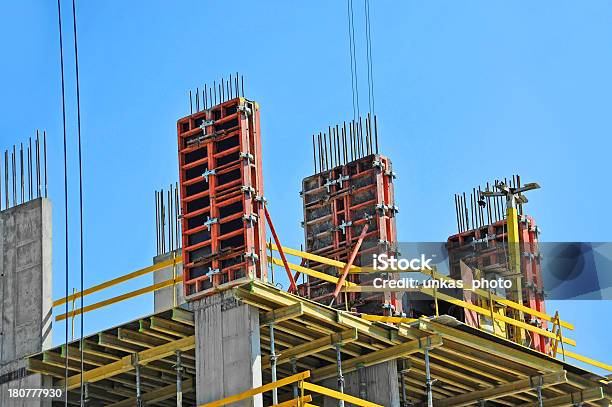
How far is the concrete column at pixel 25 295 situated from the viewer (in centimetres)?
3712

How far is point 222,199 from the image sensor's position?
1366 inches

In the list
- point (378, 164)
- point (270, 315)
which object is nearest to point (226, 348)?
point (270, 315)

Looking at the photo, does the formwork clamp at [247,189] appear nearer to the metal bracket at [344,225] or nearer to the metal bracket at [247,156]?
the metal bracket at [247,156]

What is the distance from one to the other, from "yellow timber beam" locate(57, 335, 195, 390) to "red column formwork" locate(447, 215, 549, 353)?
10.7 meters

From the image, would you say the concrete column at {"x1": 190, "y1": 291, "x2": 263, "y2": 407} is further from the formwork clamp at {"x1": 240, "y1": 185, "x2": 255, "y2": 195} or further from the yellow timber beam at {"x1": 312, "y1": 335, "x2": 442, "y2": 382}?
the yellow timber beam at {"x1": 312, "y1": 335, "x2": 442, "y2": 382}

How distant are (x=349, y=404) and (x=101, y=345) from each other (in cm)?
535

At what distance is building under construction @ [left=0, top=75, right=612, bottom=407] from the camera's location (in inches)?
1341

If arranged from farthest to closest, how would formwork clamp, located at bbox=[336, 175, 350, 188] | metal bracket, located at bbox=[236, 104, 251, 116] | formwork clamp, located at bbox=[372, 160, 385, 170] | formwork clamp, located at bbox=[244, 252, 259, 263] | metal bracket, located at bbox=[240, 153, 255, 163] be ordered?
formwork clamp, located at bbox=[336, 175, 350, 188] < formwork clamp, located at bbox=[372, 160, 385, 170] < metal bracket, located at bbox=[236, 104, 251, 116] < metal bracket, located at bbox=[240, 153, 255, 163] < formwork clamp, located at bbox=[244, 252, 259, 263]

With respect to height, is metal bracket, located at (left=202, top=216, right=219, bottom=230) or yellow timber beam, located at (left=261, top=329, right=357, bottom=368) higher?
metal bracket, located at (left=202, top=216, right=219, bottom=230)

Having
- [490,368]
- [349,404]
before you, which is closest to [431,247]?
[490,368]

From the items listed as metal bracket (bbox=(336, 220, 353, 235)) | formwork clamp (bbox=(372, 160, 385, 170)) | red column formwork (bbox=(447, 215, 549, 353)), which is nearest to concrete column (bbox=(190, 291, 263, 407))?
metal bracket (bbox=(336, 220, 353, 235))

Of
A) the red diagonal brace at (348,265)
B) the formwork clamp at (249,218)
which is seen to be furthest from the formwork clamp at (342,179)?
the formwork clamp at (249,218)

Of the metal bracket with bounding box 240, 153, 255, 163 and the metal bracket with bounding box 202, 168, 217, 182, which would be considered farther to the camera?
the metal bracket with bounding box 202, 168, 217, 182

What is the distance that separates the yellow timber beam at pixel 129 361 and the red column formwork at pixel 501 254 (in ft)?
35.2
